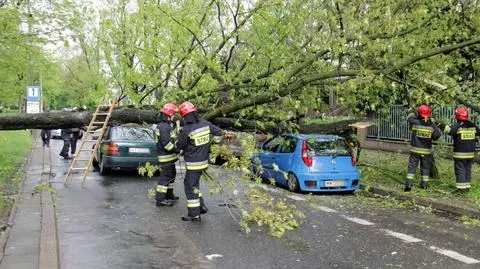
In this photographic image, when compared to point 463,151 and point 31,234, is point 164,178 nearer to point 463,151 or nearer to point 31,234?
point 31,234

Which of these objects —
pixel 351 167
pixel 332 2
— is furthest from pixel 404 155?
pixel 332 2

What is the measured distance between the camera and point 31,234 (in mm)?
6734

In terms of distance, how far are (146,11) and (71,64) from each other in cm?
4513

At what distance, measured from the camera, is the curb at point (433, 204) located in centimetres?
856

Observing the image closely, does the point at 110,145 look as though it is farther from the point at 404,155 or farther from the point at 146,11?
the point at 404,155

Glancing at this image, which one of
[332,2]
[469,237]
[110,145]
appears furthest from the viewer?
[110,145]

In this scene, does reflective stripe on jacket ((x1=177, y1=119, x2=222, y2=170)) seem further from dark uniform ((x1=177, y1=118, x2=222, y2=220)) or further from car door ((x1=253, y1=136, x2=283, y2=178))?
car door ((x1=253, y1=136, x2=283, y2=178))

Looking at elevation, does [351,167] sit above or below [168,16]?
below

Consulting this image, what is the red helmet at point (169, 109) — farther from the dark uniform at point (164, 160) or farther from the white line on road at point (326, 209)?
the white line on road at point (326, 209)

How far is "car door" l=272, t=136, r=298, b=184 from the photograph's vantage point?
430 inches

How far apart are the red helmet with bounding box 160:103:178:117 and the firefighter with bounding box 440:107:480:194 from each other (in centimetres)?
543

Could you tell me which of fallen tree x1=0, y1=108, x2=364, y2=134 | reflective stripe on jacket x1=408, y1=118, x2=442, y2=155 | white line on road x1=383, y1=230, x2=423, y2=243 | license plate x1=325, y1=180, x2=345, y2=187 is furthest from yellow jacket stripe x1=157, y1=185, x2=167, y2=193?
reflective stripe on jacket x1=408, y1=118, x2=442, y2=155

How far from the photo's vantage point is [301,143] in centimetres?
1079

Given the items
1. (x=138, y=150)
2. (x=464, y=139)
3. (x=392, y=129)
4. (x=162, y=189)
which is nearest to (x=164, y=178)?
(x=162, y=189)
